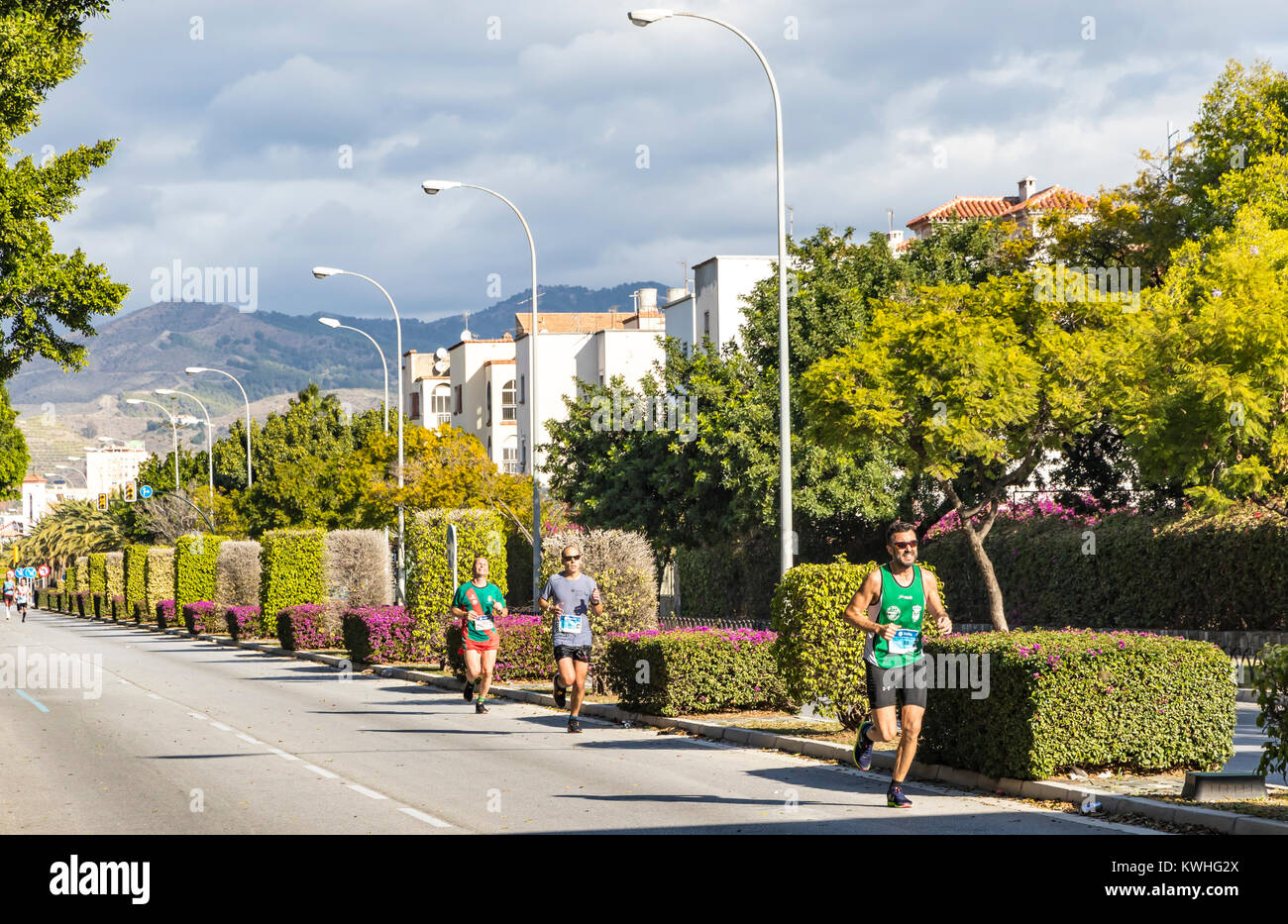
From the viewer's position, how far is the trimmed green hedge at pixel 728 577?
44250 millimetres

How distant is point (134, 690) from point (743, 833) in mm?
17785

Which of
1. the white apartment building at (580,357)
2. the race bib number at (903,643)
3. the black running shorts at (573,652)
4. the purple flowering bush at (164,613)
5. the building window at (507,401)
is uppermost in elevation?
the white apartment building at (580,357)

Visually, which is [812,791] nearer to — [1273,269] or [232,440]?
[1273,269]

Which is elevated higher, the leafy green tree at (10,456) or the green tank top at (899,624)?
the leafy green tree at (10,456)

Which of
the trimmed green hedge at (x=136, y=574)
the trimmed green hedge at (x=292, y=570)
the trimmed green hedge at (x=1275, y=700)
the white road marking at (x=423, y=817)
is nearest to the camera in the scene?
the trimmed green hedge at (x=1275, y=700)

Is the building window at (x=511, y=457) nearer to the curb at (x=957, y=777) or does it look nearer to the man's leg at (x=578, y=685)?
the curb at (x=957, y=777)

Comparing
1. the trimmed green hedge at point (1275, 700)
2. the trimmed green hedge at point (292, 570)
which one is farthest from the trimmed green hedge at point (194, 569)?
the trimmed green hedge at point (1275, 700)

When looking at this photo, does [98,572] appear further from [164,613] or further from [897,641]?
[897,641]

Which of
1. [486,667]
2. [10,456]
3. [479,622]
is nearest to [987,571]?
[486,667]

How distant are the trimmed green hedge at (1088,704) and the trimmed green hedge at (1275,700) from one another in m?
1.78

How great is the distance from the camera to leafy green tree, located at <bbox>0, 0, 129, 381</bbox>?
18609mm

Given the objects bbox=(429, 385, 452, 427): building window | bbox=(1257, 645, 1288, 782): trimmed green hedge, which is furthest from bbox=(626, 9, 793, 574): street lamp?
bbox=(429, 385, 452, 427): building window

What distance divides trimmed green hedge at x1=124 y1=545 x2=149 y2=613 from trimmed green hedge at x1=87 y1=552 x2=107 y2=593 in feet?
34.7

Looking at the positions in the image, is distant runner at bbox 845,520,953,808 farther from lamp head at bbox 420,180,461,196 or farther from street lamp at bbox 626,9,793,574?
lamp head at bbox 420,180,461,196
